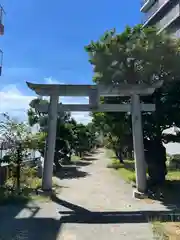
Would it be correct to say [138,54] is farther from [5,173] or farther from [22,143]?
[5,173]

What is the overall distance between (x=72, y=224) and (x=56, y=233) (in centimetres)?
104

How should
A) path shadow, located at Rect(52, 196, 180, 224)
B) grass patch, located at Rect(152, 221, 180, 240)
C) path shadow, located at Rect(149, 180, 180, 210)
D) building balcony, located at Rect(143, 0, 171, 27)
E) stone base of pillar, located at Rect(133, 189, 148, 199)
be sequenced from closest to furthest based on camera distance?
grass patch, located at Rect(152, 221, 180, 240) → path shadow, located at Rect(52, 196, 180, 224) → path shadow, located at Rect(149, 180, 180, 210) → stone base of pillar, located at Rect(133, 189, 148, 199) → building balcony, located at Rect(143, 0, 171, 27)

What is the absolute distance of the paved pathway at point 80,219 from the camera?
22.1 ft

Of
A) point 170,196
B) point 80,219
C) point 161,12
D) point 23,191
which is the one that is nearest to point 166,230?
point 80,219

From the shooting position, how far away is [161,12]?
36906 millimetres

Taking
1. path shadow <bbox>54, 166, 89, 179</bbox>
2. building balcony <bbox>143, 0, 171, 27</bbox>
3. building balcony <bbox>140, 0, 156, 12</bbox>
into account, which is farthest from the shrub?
building balcony <bbox>140, 0, 156, 12</bbox>

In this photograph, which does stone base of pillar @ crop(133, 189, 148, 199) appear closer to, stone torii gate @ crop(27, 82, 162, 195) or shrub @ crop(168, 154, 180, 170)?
stone torii gate @ crop(27, 82, 162, 195)

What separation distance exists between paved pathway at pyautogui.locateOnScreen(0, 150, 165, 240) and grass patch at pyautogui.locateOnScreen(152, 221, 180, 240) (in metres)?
0.16

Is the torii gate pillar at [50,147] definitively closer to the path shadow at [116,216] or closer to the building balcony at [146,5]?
the path shadow at [116,216]

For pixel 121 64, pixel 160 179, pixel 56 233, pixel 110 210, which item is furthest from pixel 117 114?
pixel 56 233

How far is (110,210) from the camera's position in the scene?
926cm

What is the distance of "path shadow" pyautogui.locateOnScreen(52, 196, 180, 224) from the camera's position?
8.09 meters

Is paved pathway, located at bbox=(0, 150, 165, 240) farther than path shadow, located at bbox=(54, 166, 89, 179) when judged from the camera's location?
No

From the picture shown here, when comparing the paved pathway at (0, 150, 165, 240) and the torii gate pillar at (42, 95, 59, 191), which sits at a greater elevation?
the torii gate pillar at (42, 95, 59, 191)
